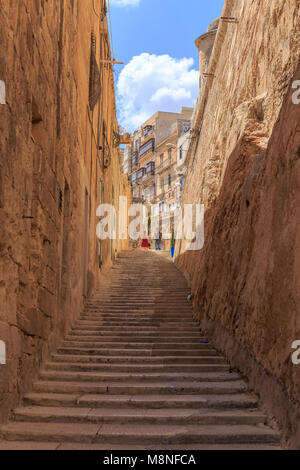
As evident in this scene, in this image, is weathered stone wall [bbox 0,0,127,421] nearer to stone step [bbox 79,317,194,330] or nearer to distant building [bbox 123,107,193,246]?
stone step [bbox 79,317,194,330]

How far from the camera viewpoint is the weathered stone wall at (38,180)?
3984mm

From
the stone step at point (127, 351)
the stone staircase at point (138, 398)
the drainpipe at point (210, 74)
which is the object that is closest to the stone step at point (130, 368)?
the stone staircase at point (138, 398)

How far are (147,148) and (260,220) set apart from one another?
4860cm

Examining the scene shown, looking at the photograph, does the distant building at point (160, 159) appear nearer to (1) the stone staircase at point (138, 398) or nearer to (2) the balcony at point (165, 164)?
(2) the balcony at point (165, 164)

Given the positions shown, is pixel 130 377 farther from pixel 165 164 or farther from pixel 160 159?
pixel 160 159

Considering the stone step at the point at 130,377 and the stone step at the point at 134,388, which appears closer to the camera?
the stone step at the point at 134,388

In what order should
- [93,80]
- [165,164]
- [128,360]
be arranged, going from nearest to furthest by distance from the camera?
[128,360] < [93,80] < [165,164]

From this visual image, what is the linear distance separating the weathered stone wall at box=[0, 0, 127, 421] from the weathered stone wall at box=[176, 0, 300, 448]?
2.53m

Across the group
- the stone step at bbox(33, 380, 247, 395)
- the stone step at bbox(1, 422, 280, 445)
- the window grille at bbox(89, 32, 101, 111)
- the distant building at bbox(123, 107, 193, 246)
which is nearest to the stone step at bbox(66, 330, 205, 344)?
the stone step at bbox(33, 380, 247, 395)

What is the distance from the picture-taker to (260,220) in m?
5.52

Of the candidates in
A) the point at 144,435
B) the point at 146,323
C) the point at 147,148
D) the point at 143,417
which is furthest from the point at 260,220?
the point at 147,148

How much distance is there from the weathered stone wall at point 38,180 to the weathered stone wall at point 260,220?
2.53m

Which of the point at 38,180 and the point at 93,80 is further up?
the point at 93,80
